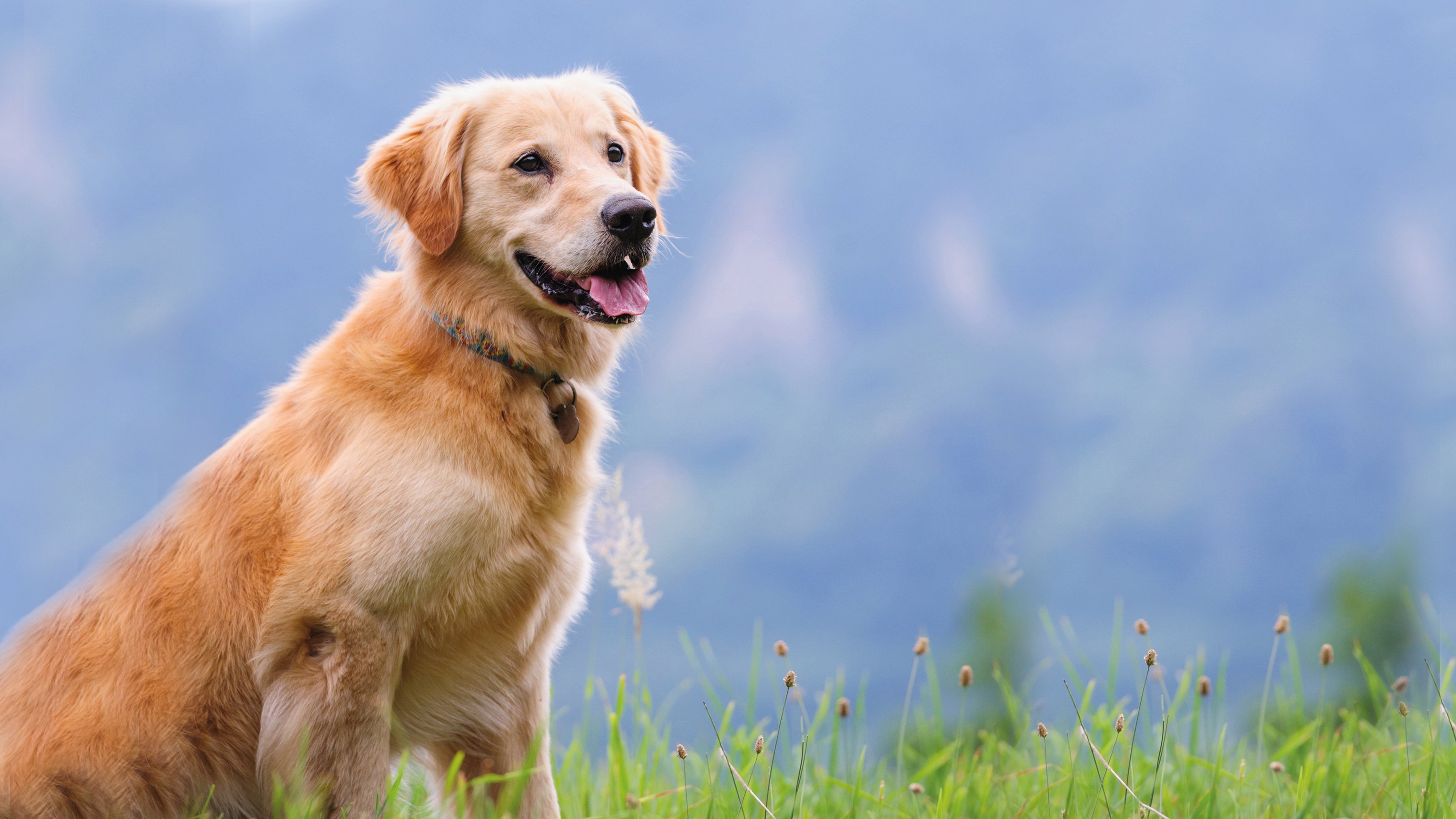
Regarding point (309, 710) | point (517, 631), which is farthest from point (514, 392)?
point (309, 710)

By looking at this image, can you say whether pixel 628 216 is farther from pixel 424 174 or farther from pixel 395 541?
pixel 395 541

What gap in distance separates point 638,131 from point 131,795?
2.54m

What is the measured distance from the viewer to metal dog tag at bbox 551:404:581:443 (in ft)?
10.3

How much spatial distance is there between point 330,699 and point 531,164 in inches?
65.1

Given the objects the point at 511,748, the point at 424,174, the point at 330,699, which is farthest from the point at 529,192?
the point at 511,748

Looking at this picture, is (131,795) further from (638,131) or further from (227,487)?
(638,131)

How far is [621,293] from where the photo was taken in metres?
3.12

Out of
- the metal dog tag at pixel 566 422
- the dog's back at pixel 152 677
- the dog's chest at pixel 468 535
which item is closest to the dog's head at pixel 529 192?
the metal dog tag at pixel 566 422

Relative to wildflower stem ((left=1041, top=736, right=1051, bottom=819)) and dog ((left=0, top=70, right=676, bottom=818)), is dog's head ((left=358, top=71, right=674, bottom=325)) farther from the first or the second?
wildflower stem ((left=1041, top=736, right=1051, bottom=819))

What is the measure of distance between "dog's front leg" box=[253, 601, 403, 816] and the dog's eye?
4.55 feet

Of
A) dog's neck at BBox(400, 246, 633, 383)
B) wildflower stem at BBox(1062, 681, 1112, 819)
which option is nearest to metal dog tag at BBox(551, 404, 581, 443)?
dog's neck at BBox(400, 246, 633, 383)

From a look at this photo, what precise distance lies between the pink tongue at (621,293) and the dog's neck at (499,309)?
0.42 ft

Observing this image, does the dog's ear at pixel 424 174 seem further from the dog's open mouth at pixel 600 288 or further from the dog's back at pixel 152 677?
the dog's back at pixel 152 677

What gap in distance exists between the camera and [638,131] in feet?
12.2
